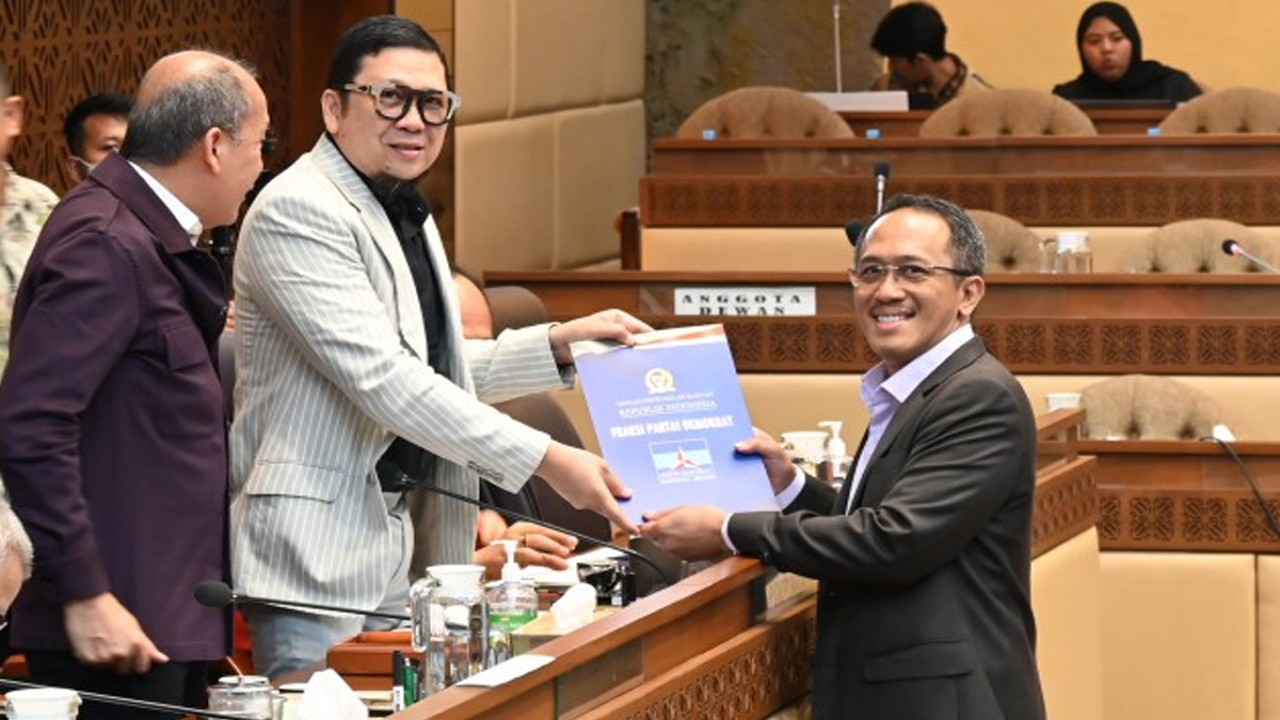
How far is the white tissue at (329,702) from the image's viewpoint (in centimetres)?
275

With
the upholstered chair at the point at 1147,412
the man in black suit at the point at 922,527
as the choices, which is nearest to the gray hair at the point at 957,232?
the man in black suit at the point at 922,527

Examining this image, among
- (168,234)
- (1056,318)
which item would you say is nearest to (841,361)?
(1056,318)

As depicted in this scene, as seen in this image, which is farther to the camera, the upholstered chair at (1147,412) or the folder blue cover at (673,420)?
the upholstered chair at (1147,412)

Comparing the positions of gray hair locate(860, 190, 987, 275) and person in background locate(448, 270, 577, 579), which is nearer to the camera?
gray hair locate(860, 190, 987, 275)

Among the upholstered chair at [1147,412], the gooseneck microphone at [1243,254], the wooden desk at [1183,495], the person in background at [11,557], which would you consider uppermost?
the gooseneck microphone at [1243,254]

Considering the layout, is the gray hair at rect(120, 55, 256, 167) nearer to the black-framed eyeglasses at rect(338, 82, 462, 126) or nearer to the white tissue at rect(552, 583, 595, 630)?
the black-framed eyeglasses at rect(338, 82, 462, 126)

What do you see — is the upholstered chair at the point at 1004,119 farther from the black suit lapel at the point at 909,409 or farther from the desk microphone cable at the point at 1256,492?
the black suit lapel at the point at 909,409

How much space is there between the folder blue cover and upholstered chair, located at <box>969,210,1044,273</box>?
4197 millimetres

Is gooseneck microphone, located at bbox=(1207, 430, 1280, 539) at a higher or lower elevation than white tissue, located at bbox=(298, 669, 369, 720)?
lower

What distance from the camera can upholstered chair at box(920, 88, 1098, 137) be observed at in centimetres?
933

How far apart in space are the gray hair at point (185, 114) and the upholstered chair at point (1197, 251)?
4.71 metres

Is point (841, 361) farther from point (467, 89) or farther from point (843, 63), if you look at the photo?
point (843, 63)

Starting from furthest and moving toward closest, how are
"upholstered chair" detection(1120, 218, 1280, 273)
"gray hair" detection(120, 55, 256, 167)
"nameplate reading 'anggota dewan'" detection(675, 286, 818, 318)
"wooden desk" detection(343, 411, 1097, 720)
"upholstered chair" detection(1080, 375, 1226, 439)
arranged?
"upholstered chair" detection(1120, 218, 1280, 273), "nameplate reading 'anggota dewan'" detection(675, 286, 818, 318), "upholstered chair" detection(1080, 375, 1226, 439), "gray hair" detection(120, 55, 256, 167), "wooden desk" detection(343, 411, 1097, 720)

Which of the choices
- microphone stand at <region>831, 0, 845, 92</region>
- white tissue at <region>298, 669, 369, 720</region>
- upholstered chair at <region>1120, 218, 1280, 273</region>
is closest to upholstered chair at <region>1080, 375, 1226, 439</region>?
upholstered chair at <region>1120, 218, 1280, 273</region>
